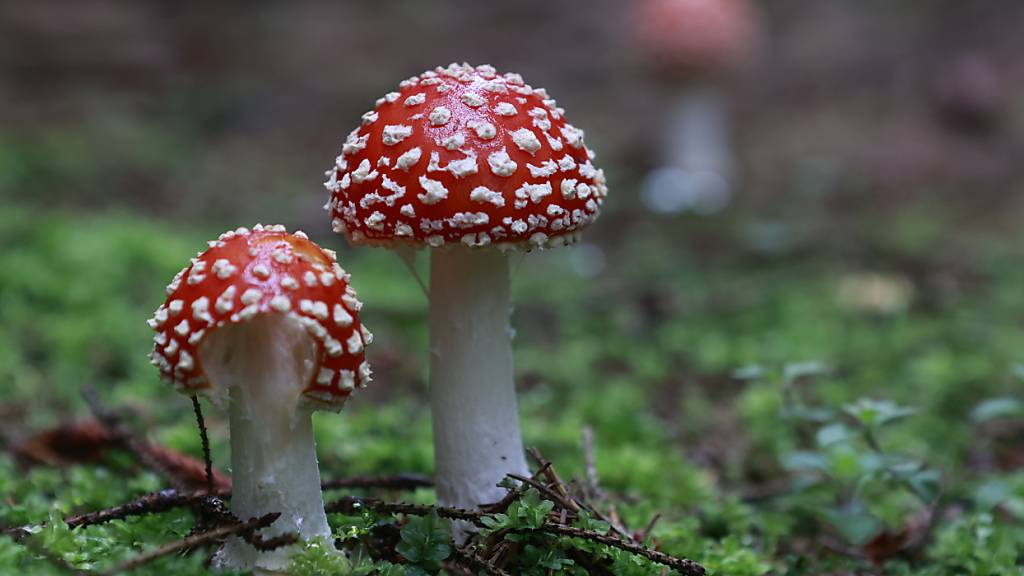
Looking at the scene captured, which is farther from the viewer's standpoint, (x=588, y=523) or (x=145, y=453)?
(x=145, y=453)

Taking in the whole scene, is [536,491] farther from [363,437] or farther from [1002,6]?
[1002,6]

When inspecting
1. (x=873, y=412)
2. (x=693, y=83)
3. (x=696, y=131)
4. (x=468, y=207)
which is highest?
(x=693, y=83)

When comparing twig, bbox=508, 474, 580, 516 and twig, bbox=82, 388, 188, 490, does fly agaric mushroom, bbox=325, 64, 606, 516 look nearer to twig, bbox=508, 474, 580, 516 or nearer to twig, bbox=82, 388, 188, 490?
twig, bbox=508, 474, 580, 516

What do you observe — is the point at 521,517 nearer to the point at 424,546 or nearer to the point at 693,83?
the point at 424,546

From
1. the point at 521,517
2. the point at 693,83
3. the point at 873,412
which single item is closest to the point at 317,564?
the point at 521,517

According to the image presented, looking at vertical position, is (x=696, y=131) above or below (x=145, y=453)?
above

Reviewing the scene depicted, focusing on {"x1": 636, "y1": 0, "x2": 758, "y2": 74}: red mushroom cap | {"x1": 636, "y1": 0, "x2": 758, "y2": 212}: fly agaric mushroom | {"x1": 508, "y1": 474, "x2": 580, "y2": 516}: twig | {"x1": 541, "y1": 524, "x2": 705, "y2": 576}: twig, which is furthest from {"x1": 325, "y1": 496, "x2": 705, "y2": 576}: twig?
{"x1": 636, "y1": 0, "x2": 758, "y2": 74}: red mushroom cap
